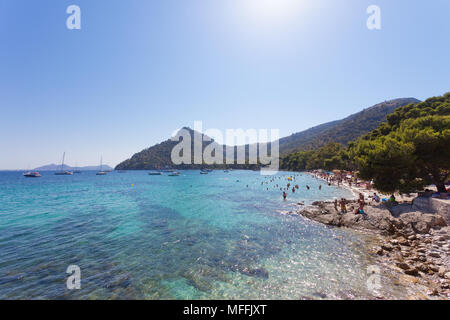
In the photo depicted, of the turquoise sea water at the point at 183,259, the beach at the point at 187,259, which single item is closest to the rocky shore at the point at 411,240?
the beach at the point at 187,259

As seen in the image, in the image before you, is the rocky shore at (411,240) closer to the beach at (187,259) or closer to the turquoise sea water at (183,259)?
the beach at (187,259)

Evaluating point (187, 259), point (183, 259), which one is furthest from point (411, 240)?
point (183, 259)

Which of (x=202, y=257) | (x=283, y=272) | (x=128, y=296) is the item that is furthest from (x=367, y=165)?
(x=128, y=296)

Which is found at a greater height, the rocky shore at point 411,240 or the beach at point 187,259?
the rocky shore at point 411,240

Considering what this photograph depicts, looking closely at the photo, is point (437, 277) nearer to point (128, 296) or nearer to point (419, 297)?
point (419, 297)

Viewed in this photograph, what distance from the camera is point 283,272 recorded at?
32.2 ft

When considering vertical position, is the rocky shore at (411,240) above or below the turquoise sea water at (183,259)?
above

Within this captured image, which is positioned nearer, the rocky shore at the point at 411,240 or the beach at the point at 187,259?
the beach at the point at 187,259

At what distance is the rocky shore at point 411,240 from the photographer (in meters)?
8.85

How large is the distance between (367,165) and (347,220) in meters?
7.17

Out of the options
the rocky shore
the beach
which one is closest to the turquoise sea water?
the beach

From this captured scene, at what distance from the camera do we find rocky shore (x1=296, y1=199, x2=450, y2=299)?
29.0 feet
